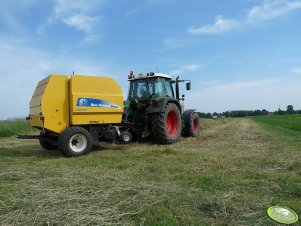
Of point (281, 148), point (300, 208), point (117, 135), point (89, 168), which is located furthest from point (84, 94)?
point (300, 208)

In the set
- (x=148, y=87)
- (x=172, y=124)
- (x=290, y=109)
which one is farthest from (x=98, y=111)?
(x=290, y=109)

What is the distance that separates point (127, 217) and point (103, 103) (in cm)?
595

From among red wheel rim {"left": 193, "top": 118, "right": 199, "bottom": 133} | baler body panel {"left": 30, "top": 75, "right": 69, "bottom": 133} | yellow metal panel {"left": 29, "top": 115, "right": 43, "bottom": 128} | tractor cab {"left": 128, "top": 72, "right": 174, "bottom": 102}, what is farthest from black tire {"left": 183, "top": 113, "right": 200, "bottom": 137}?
yellow metal panel {"left": 29, "top": 115, "right": 43, "bottom": 128}

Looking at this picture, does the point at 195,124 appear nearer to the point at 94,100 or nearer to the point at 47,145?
the point at 94,100

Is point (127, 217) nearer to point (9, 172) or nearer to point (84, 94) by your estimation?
point (9, 172)

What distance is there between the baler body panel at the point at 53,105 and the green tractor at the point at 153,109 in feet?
7.18

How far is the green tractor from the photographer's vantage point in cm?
1105

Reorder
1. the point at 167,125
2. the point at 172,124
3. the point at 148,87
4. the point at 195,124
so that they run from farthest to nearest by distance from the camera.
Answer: the point at 195,124
the point at 172,124
the point at 167,125
the point at 148,87

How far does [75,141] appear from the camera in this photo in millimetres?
9211

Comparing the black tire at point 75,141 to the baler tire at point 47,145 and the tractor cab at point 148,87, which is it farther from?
the tractor cab at point 148,87

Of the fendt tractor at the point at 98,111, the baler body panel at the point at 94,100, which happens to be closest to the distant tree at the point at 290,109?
the fendt tractor at the point at 98,111

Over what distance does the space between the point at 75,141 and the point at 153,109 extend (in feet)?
9.44

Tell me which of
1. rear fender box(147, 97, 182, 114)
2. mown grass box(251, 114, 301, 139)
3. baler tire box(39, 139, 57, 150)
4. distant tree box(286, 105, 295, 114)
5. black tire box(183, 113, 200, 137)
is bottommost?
mown grass box(251, 114, 301, 139)

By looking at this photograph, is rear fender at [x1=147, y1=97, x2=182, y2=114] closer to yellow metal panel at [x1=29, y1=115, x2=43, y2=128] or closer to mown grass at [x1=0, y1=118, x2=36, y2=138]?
yellow metal panel at [x1=29, y1=115, x2=43, y2=128]
